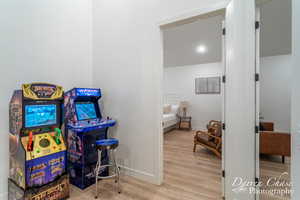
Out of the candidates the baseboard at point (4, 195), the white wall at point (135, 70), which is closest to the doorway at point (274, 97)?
the white wall at point (135, 70)

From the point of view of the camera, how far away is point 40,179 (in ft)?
5.35

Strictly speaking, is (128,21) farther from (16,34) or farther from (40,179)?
(40,179)

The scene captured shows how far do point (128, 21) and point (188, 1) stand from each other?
40.8 inches

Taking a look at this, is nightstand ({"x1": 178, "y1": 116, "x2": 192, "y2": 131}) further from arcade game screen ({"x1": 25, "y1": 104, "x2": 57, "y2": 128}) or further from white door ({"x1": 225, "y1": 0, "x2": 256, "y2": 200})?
arcade game screen ({"x1": 25, "y1": 104, "x2": 57, "y2": 128})

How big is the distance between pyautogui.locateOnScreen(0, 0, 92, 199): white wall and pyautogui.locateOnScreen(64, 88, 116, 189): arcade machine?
0.57 meters

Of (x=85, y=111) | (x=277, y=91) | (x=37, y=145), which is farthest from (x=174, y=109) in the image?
(x=37, y=145)

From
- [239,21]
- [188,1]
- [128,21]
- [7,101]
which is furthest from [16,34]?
[239,21]

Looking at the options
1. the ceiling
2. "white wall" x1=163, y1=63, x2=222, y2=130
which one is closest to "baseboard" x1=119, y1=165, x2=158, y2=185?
the ceiling

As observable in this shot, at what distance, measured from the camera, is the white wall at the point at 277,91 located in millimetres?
4613

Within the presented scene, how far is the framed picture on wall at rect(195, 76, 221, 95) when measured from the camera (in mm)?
5375

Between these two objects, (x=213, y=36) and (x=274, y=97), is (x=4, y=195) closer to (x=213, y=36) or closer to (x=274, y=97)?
(x=213, y=36)

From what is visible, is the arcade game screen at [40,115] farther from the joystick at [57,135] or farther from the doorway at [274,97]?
the doorway at [274,97]

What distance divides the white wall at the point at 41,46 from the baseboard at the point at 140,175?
5.25 feet

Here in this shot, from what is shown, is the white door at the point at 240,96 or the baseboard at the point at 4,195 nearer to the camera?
the white door at the point at 240,96
